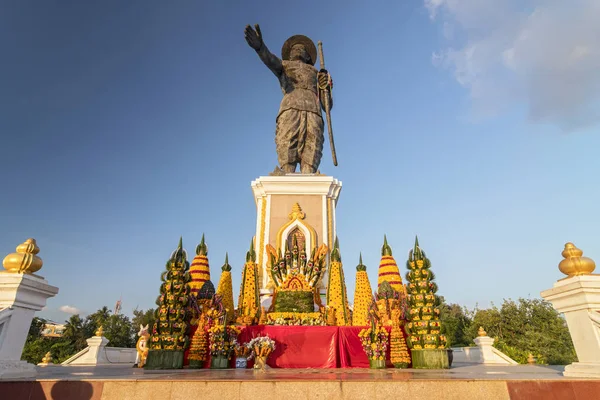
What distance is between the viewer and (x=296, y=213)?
14078mm

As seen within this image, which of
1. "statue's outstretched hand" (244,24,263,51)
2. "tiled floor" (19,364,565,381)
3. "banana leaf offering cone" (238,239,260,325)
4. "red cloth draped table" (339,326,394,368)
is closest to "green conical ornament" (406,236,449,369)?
"red cloth draped table" (339,326,394,368)

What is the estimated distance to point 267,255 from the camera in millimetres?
13477

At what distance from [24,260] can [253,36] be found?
13.2 m

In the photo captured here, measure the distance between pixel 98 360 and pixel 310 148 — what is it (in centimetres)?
1225

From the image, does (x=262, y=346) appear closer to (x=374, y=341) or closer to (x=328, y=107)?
(x=374, y=341)

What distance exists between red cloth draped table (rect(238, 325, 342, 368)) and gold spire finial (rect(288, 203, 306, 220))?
5.72 m

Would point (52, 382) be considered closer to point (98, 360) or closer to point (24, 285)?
point (24, 285)

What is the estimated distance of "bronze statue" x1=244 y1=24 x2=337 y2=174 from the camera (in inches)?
645

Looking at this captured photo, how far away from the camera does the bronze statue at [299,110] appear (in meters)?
16.4

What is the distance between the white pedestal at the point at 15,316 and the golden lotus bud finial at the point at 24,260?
0.10 m

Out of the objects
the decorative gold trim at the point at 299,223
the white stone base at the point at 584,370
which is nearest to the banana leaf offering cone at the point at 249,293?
the decorative gold trim at the point at 299,223

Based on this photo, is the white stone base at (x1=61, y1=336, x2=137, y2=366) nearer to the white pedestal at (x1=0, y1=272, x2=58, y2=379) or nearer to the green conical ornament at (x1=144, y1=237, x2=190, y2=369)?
the green conical ornament at (x1=144, y1=237, x2=190, y2=369)

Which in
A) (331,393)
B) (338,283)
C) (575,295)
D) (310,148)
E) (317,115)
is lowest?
(331,393)

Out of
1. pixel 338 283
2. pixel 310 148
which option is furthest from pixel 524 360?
pixel 310 148
